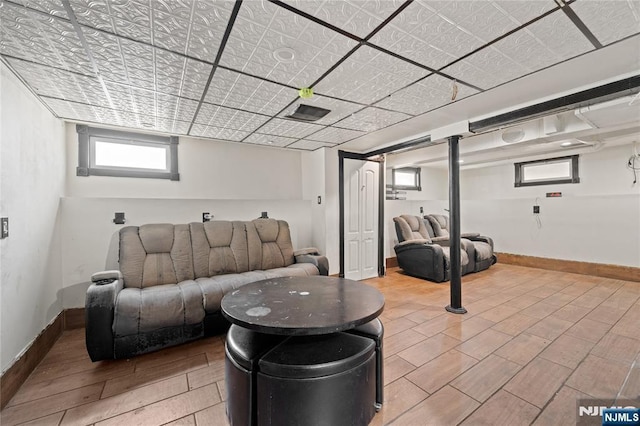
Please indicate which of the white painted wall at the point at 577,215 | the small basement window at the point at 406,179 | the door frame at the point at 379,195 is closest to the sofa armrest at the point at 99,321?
the door frame at the point at 379,195

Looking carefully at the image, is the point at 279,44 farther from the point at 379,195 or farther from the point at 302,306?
the point at 379,195

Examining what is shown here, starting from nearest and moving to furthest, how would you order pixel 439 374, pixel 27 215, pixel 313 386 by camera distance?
1. pixel 313 386
2. pixel 439 374
3. pixel 27 215

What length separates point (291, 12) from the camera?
1313mm

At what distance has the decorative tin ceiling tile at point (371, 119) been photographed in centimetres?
271

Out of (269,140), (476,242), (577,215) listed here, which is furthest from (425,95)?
(577,215)

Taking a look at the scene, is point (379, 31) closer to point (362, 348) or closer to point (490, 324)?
point (362, 348)

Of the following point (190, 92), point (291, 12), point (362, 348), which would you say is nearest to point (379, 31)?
point (291, 12)

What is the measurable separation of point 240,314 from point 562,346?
9.16 ft

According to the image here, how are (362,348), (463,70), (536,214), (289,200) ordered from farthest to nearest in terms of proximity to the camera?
(536,214)
(289,200)
(463,70)
(362,348)

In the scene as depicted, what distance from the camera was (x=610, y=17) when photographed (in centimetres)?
137

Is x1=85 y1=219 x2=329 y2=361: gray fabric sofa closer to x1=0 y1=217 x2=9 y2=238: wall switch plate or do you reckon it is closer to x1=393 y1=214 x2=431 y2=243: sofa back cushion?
x1=0 y1=217 x2=9 y2=238: wall switch plate

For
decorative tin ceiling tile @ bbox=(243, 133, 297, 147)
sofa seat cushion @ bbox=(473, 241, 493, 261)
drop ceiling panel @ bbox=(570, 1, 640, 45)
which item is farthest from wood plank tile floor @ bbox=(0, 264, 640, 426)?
decorative tin ceiling tile @ bbox=(243, 133, 297, 147)

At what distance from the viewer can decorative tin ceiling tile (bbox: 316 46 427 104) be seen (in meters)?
1.74

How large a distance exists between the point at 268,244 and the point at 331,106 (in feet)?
6.56
